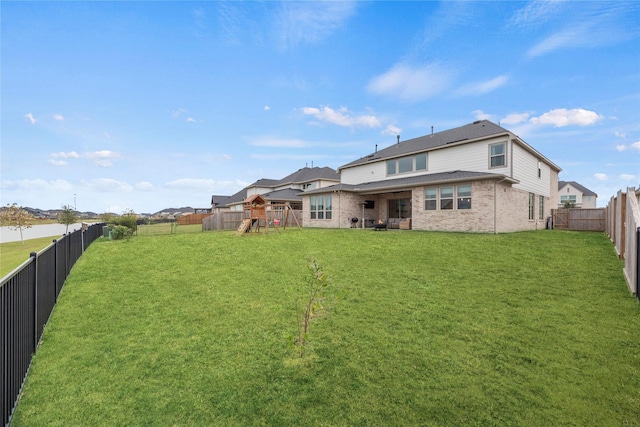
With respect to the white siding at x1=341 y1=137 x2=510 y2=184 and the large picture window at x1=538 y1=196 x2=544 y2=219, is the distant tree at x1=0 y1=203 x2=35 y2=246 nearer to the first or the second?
the white siding at x1=341 y1=137 x2=510 y2=184

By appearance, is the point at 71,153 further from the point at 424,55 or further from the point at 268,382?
the point at 268,382

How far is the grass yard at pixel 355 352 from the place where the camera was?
3053 millimetres

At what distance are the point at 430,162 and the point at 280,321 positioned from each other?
1846 centimetres

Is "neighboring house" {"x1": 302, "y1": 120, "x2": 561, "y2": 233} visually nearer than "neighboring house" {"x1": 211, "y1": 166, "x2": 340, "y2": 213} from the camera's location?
Yes

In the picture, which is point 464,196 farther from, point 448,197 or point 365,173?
point 365,173

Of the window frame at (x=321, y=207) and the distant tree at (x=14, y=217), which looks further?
the window frame at (x=321, y=207)

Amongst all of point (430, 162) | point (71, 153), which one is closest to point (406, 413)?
point (430, 162)

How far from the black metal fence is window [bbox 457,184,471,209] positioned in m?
17.9

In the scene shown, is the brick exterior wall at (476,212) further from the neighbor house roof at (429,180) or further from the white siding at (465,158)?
the white siding at (465,158)

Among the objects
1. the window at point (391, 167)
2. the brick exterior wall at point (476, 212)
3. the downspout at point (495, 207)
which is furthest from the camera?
the window at point (391, 167)

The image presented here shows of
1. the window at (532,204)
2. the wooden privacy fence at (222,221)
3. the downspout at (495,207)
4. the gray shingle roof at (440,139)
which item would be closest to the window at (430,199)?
the downspout at (495,207)

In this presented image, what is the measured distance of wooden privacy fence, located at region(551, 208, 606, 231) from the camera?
1852 centimetres

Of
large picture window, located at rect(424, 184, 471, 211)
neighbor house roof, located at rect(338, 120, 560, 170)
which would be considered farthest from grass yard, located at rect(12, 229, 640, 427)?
neighbor house roof, located at rect(338, 120, 560, 170)

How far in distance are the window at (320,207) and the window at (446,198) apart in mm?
9464
